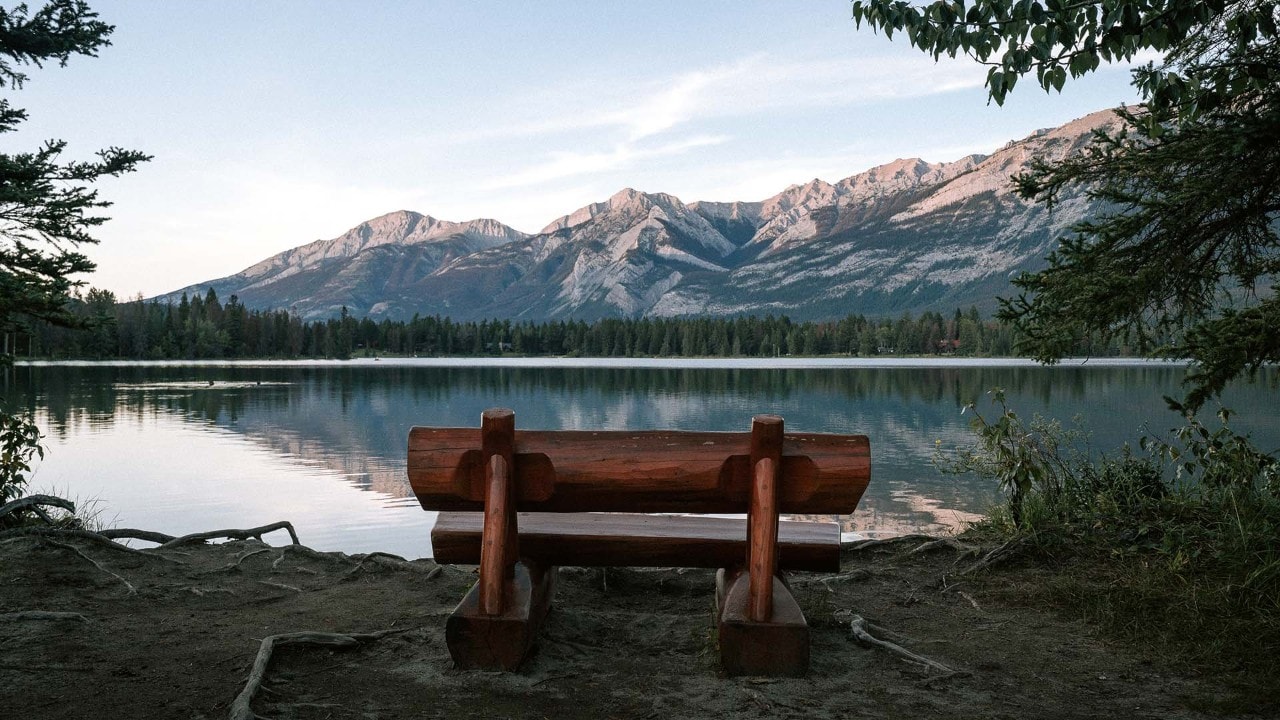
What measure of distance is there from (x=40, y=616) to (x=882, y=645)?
5.32 metres

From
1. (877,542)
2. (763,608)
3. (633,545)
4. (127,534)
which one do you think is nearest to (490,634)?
(633,545)

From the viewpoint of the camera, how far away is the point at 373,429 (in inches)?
1348

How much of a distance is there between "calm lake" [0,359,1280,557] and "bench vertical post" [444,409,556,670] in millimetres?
7833

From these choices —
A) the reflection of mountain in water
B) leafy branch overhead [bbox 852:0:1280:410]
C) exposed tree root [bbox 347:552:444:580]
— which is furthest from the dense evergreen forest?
exposed tree root [bbox 347:552:444:580]

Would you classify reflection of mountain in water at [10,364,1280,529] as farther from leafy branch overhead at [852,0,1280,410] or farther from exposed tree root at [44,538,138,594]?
exposed tree root at [44,538,138,594]

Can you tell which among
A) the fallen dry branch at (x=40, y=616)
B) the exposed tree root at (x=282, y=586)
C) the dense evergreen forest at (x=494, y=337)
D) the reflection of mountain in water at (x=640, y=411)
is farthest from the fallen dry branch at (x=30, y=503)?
the dense evergreen forest at (x=494, y=337)

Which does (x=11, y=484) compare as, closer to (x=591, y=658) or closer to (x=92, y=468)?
(x=591, y=658)

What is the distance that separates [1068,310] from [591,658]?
234 inches

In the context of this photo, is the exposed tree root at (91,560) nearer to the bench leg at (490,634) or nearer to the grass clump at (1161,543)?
the bench leg at (490,634)

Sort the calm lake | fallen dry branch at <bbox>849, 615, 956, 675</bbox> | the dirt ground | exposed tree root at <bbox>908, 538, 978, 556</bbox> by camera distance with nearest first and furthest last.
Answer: the dirt ground, fallen dry branch at <bbox>849, 615, 956, 675</bbox>, exposed tree root at <bbox>908, 538, 978, 556</bbox>, the calm lake

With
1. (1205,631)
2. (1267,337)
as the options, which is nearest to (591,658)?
(1205,631)

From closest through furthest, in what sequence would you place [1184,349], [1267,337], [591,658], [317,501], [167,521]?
1. [591,658]
2. [1267,337]
3. [1184,349]
4. [167,521]
5. [317,501]

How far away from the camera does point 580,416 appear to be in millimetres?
41656

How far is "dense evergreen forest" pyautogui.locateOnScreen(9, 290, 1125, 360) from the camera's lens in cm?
14025
